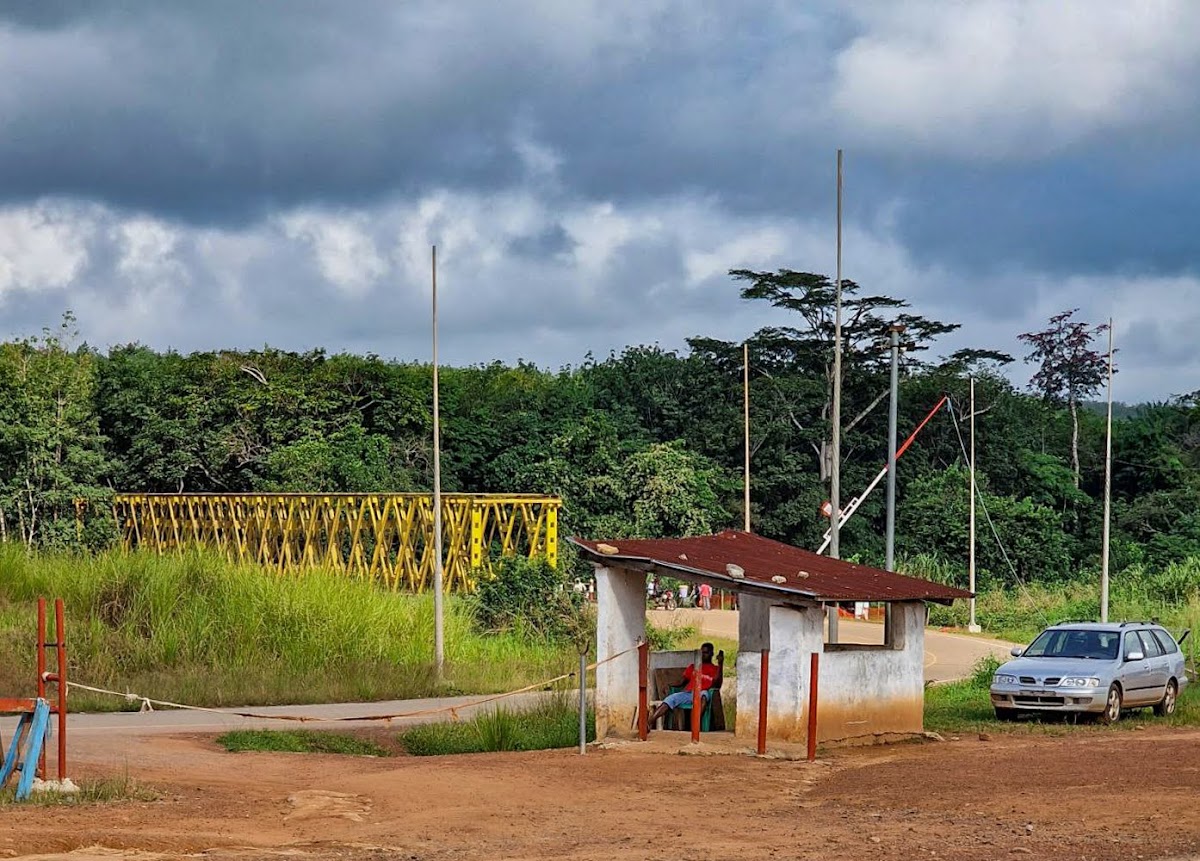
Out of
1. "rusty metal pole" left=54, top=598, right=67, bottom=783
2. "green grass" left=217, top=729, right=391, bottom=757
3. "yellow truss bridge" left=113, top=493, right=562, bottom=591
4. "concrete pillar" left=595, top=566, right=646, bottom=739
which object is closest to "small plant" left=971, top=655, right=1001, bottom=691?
"concrete pillar" left=595, top=566, right=646, bottom=739

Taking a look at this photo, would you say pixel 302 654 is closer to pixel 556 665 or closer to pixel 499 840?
pixel 556 665

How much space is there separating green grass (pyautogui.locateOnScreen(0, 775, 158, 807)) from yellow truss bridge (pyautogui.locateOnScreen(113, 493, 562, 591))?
30.0 meters

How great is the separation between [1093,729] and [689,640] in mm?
15538

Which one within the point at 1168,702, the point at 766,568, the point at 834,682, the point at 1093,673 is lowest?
the point at 1168,702

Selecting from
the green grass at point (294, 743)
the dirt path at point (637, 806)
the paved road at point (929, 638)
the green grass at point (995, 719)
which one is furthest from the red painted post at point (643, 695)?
the paved road at point (929, 638)

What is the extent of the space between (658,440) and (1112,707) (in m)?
44.5

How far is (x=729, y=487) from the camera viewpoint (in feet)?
→ 211

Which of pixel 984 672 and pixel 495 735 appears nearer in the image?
pixel 495 735

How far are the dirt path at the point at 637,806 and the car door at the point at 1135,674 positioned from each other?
3724 mm

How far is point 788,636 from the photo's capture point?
73.1ft

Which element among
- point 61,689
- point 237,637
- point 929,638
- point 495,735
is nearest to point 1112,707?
point 495,735

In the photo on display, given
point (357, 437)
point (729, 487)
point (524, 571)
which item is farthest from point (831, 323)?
point (524, 571)

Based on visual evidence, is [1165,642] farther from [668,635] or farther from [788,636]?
[668,635]

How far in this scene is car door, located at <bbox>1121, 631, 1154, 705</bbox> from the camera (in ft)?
88.1
